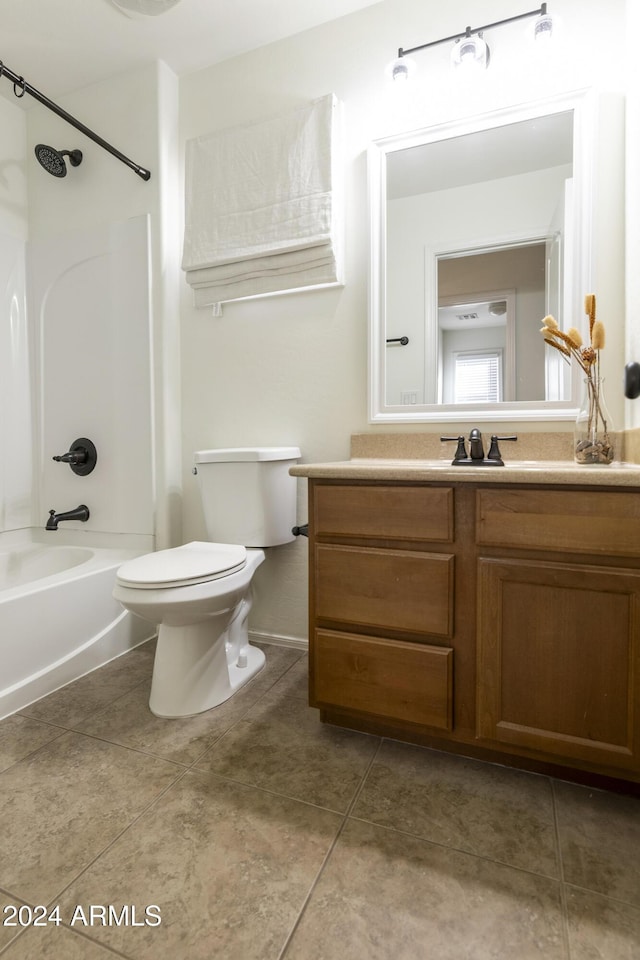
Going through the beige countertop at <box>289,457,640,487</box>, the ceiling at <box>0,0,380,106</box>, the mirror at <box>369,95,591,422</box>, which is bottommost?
the beige countertop at <box>289,457,640,487</box>

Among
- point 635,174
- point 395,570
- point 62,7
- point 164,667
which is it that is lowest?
point 164,667

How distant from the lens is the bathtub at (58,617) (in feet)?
5.07

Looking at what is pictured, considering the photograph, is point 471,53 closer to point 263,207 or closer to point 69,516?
point 263,207

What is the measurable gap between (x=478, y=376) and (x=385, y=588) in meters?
0.87

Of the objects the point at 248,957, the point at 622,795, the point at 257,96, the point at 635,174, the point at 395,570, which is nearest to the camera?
the point at 248,957

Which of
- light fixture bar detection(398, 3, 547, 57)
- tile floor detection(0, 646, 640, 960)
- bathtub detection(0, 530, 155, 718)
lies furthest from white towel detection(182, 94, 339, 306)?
tile floor detection(0, 646, 640, 960)

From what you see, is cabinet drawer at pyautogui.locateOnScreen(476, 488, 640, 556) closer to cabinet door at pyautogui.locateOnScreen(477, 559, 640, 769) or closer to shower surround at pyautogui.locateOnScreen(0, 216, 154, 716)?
cabinet door at pyautogui.locateOnScreen(477, 559, 640, 769)

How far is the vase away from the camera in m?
1.35

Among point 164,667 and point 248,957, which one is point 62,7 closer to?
point 164,667

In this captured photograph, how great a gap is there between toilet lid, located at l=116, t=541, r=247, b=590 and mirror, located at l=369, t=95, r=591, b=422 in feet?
2.50

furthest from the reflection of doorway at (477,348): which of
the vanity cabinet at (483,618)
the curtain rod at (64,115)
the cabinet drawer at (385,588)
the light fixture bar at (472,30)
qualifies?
the curtain rod at (64,115)

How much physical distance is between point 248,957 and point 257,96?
8.90 ft

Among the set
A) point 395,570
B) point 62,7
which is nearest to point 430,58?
point 62,7

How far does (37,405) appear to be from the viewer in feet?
7.82
